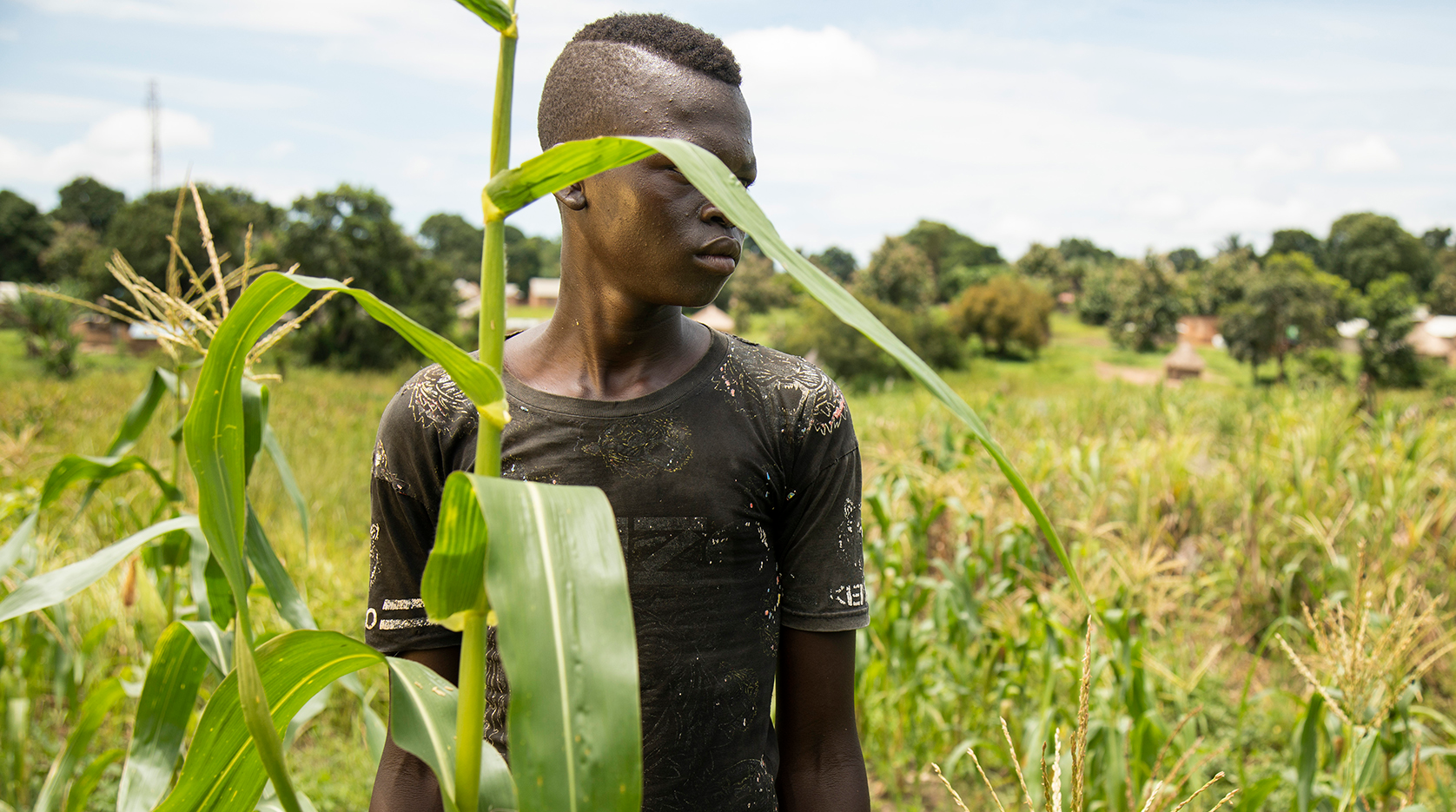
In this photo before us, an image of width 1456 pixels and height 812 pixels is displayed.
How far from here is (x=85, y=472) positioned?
5.76 feet

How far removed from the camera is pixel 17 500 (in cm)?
278

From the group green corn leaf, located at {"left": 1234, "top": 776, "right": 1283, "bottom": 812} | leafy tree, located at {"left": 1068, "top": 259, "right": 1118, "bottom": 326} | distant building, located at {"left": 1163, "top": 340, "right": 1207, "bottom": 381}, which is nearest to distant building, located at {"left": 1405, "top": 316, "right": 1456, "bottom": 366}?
distant building, located at {"left": 1163, "top": 340, "right": 1207, "bottom": 381}

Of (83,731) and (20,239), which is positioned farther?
(20,239)

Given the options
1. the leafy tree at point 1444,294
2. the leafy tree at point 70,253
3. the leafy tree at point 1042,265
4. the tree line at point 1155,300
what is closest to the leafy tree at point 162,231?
the leafy tree at point 70,253

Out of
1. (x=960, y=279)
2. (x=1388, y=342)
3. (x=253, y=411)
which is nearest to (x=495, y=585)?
(x=253, y=411)

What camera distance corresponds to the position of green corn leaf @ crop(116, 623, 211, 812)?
1.17 metres

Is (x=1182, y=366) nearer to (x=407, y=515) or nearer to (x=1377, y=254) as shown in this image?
(x=1377, y=254)

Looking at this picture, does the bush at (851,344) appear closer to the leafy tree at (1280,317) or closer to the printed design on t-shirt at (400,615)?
the leafy tree at (1280,317)

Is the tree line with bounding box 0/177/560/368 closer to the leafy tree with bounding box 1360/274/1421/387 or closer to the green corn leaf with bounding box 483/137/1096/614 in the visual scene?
the green corn leaf with bounding box 483/137/1096/614

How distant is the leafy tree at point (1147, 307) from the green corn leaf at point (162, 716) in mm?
38247

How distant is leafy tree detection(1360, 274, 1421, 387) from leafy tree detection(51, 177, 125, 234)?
54.7 meters

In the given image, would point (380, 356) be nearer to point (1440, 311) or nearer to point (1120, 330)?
point (1120, 330)

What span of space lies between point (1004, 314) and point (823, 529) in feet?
112

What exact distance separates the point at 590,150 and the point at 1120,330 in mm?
39475
